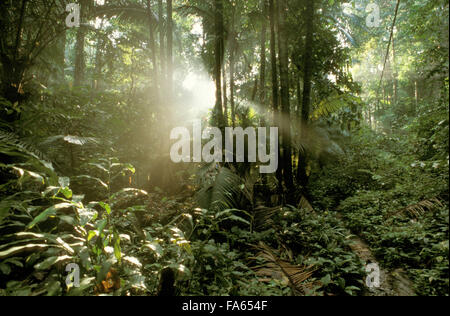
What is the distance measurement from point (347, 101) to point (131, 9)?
8.39 metres

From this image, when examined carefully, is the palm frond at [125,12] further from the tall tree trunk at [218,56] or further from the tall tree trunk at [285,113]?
the tall tree trunk at [285,113]

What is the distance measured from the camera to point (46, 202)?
2.95 meters

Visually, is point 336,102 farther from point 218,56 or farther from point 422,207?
point 422,207

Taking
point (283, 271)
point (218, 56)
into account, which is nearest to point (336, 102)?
point (218, 56)

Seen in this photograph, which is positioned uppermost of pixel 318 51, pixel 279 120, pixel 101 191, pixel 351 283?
pixel 318 51

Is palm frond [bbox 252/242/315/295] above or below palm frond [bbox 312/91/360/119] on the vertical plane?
below

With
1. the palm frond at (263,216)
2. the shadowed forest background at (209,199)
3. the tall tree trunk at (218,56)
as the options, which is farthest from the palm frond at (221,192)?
the tall tree trunk at (218,56)

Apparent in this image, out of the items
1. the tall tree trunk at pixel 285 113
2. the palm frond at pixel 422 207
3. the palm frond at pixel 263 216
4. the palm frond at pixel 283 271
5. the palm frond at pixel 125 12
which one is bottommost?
the palm frond at pixel 283 271

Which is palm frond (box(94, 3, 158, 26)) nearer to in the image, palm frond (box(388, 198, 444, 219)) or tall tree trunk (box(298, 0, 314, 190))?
tall tree trunk (box(298, 0, 314, 190))

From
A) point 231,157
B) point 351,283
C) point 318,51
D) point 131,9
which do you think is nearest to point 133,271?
point 351,283

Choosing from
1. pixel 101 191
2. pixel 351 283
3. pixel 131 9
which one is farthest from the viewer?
pixel 131 9

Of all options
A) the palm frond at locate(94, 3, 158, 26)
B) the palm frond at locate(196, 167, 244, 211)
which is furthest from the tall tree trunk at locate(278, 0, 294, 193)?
the palm frond at locate(94, 3, 158, 26)

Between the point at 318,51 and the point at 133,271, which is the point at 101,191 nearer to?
the point at 133,271

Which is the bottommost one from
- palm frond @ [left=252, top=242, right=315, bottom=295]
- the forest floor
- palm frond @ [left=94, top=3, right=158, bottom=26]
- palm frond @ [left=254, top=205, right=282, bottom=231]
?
the forest floor
